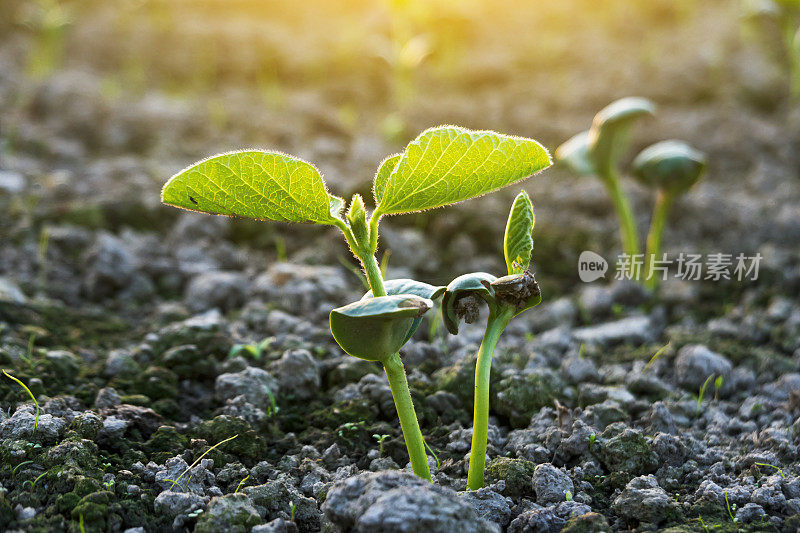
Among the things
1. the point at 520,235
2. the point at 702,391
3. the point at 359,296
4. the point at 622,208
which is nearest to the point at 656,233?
the point at 622,208

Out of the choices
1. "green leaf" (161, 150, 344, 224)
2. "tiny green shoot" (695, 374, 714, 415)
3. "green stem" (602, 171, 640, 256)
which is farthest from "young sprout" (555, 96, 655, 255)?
"green leaf" (161, 150, 344, 224)

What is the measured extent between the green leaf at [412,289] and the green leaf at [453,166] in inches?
4.7

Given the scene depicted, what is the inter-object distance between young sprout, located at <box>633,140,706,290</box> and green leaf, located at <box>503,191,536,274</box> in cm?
125

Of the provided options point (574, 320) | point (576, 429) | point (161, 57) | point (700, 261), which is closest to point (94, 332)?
point (576, 429)

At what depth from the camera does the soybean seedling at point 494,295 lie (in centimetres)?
109

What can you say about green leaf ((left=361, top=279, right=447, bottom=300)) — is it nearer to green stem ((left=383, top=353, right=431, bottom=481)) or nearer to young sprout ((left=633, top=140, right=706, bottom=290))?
green stem ((left=383, top=353, right=431, bottom=481))

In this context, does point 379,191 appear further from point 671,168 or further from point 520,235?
point 671,168

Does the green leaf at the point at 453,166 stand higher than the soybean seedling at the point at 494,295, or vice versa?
the green leaf at the point at 453,166

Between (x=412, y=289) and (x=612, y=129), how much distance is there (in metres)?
1.30

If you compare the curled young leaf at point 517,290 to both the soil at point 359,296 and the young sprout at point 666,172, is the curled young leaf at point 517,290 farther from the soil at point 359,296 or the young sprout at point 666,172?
the young sprout at point 666,172

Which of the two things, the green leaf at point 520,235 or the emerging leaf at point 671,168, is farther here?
the emerging leaf at point 671,168

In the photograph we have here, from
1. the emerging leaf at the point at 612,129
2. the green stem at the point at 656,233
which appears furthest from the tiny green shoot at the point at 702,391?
the emerging leaf at the point at 612,129

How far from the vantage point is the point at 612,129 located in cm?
213

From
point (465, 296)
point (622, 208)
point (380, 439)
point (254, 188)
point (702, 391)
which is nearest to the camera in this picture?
point (254, 188)
